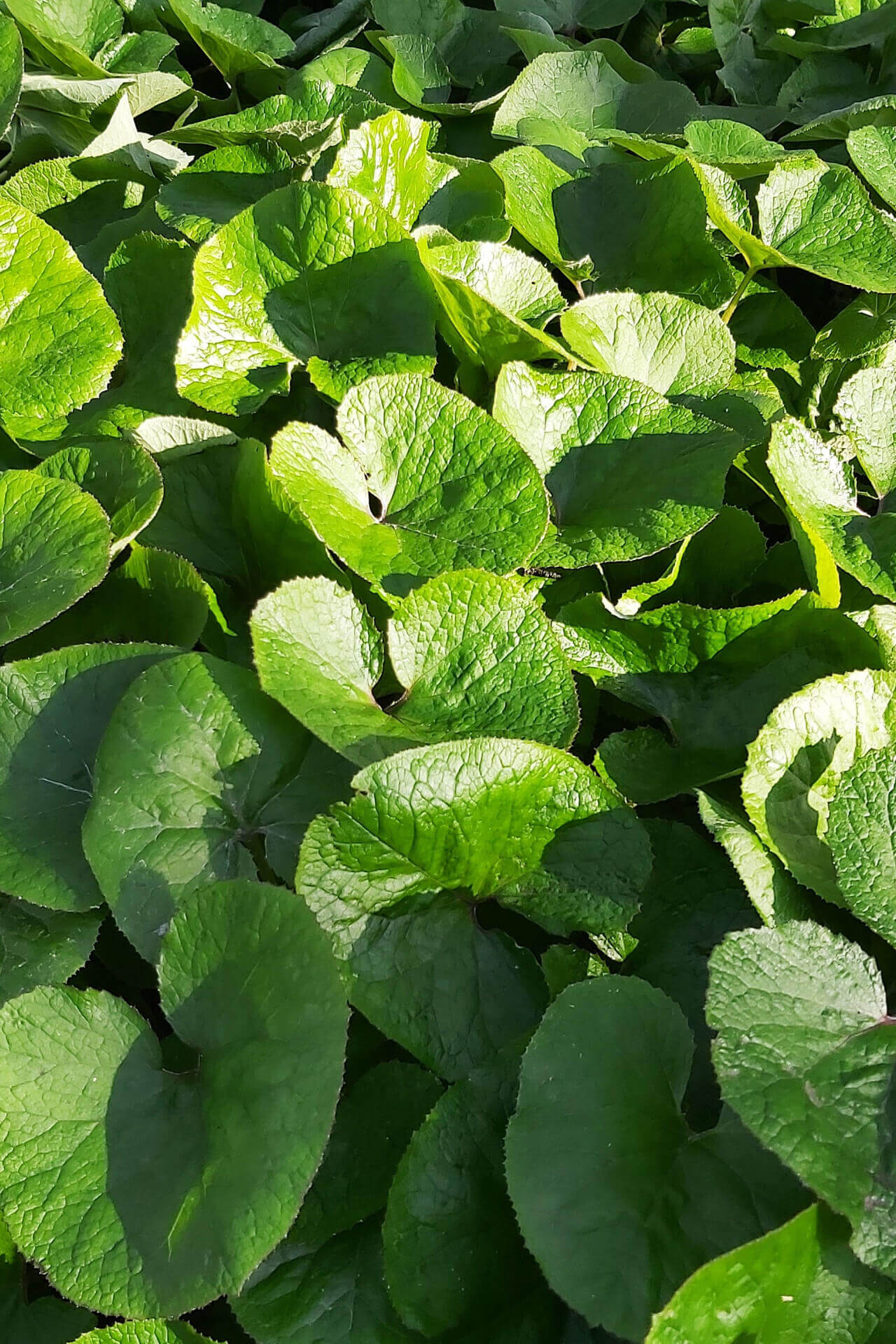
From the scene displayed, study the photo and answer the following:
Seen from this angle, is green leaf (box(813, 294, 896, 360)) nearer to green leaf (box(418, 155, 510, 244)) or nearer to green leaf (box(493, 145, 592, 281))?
green leaf (box(493, 145, 592, 281))

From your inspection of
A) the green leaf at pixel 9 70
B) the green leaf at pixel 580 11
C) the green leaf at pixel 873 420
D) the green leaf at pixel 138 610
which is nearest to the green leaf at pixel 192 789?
the green leaf at pixel 138 610

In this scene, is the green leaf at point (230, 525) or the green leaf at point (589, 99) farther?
the green leaf at point (589, 99)

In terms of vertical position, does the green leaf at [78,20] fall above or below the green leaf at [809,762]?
above

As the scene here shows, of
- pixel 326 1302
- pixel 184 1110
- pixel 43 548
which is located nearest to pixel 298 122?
pixel 43 548

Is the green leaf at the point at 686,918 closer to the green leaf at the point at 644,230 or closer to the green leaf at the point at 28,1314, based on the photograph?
the green leaf at the point at 28,1314

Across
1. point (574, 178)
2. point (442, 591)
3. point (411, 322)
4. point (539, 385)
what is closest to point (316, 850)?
point (442, 591)

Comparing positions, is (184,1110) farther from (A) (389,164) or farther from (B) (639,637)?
(A) (389,164)
